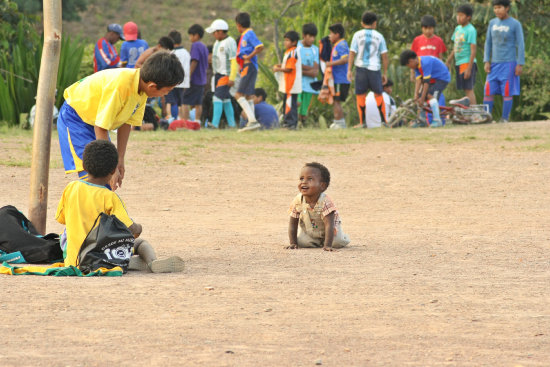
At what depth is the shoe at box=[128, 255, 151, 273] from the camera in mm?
5637

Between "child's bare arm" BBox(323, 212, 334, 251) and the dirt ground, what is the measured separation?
0.13 m

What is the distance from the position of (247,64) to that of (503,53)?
3943 millimetres

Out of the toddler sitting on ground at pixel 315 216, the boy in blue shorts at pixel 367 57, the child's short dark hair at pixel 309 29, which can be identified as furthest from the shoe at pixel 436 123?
the toddler sitting on ground at pixel 315 216

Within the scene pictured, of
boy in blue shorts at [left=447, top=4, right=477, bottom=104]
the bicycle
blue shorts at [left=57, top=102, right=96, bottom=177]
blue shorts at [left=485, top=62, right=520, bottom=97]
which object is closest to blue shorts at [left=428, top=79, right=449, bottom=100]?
the bicycle

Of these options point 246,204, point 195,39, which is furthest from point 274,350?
point 195,39

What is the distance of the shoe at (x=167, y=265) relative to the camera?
5441 millimetres

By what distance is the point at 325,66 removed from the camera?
604 inches

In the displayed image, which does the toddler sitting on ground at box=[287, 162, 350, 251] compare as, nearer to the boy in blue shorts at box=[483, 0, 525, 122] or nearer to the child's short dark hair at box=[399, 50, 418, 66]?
the child's short dark hair at box=[399, 50, 418, 66]

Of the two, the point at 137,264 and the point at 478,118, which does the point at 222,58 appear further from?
the point at 137,264

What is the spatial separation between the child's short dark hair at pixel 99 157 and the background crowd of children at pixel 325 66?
28.7 ft

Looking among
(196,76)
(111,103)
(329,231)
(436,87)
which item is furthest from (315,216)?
(436,87)

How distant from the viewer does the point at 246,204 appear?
28.5 ft

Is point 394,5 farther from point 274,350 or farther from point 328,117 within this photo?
point 274,350

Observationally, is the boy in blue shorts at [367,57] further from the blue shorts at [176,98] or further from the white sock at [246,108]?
the blue shorts at [176,98]
